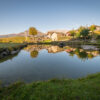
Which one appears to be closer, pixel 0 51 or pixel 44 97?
pixel 44 97

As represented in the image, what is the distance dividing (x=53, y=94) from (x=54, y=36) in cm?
10943

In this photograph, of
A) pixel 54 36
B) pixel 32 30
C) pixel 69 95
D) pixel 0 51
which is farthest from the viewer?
pixel 54 36

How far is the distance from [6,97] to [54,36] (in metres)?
110

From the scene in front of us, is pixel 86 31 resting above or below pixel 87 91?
above

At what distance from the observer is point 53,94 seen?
5949 mm

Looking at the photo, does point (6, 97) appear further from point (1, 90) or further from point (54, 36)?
point (54, 36)

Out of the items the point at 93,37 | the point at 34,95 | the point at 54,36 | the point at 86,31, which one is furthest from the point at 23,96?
the point at 54,36

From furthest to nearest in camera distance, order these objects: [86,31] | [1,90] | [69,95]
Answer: [86,31]
[1,90]
[69,95]

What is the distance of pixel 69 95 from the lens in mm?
5711

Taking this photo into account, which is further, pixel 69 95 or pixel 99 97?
pixel 69 95

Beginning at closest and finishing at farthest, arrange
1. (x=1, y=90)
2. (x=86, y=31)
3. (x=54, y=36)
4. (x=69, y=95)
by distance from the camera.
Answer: (x=69, y=95) < (x=1, y=90) < (x=86, y=31) < (x=54, y=36)

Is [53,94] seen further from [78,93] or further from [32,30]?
[32,30]

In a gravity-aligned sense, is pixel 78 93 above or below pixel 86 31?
below

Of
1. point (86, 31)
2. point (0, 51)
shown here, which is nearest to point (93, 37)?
point (86, 31)
